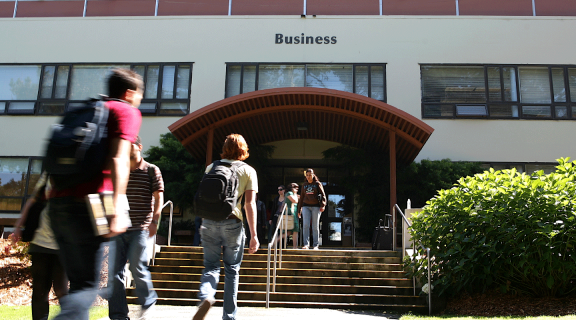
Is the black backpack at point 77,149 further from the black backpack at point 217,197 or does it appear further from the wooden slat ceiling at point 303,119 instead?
the wooden slat ceiling at point 303,119

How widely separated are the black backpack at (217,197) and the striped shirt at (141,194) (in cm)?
48

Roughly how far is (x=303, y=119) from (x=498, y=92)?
6801mm

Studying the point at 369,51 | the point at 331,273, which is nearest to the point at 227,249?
the point at 331,273

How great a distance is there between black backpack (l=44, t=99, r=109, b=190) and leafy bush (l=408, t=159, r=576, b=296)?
5.26 metres

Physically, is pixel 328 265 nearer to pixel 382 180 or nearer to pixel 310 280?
pixel 310 280

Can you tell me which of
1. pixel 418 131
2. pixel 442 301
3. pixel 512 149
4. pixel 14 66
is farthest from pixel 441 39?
pixel 14 66

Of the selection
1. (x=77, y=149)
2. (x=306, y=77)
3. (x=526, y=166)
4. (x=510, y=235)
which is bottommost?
(x=510, y=235)

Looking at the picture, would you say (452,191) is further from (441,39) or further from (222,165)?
(441,39)

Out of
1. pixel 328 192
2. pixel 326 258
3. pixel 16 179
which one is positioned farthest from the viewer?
pixel 16 179

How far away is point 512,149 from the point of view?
14.8m

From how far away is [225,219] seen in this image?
3.94 meters

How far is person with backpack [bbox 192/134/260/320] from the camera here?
12.8ft

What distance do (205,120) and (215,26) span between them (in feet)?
17.4

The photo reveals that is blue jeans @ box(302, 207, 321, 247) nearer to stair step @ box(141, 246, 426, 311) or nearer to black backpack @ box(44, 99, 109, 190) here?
stair step @ box(141, 246, 426, 311)
